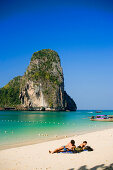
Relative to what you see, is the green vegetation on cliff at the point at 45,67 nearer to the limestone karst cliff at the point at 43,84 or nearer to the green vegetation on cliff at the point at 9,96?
the limestone karst cliff at the point at 43,84

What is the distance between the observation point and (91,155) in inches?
336

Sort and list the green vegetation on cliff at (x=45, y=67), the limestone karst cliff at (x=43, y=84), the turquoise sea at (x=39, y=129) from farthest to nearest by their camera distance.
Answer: the green vegetation on cliff at (x=45, y=67) < the limestone karst cliff at (x=43, y=84) < the turquoise sea at (x=39, y=129)

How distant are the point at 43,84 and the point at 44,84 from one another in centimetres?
73

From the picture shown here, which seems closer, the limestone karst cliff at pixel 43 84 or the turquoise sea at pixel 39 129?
the turquoise sea at pixel 39 129

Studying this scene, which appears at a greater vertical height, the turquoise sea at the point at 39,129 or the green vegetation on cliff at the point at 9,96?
the green vegetation on cliff at the point at 9,96

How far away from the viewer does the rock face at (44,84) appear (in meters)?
117

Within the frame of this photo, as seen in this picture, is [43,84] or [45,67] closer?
[43,84]

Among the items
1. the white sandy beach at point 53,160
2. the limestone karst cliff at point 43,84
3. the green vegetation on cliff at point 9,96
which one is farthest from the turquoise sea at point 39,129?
the green vegetation on cliff at point 9,96

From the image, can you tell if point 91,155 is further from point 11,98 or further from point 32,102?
point 11,98

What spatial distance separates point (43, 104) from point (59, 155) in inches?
4245

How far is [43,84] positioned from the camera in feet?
398

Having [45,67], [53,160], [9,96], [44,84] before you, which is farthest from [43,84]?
[53,160]

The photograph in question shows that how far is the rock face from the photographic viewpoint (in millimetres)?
116938

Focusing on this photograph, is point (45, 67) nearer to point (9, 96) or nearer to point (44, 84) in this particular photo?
point (44, 84)
